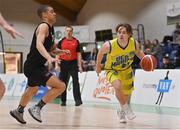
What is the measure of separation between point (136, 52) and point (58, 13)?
2207cm

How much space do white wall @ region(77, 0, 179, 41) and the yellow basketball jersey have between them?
1345 cm

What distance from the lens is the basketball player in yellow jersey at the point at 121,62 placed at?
6027mm

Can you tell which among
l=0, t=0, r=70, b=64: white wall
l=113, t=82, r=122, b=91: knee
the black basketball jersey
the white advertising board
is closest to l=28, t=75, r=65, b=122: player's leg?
the black basketball jersey

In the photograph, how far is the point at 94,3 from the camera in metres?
25.4

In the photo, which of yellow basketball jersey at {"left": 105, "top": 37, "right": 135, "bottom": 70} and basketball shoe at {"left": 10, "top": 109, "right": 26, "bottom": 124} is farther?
yellow basketball jersey at {"left": 105, "top": 37, "right": 135, "bottom": 70}

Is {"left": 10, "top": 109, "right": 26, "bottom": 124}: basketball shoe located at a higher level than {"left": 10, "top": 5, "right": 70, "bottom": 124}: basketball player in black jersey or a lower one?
lower

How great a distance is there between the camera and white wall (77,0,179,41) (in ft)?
66.3

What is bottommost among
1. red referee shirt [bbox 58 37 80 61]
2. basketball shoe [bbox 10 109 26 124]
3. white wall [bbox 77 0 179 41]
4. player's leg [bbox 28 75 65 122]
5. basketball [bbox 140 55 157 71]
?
basketball shoe [bbox 10 109 26 124]

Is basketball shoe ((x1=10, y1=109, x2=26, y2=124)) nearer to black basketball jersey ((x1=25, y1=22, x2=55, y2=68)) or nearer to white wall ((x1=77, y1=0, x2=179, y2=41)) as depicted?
black basketball jersey ((x1=25, y1=22, x2=55, y2=68))

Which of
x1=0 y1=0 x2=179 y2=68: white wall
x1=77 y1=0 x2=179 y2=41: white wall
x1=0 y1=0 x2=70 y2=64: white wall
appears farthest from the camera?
x1=0 y1=0 x2=70 y2=64: white wall

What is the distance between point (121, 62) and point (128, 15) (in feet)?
55.2

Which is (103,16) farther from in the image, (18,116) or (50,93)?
(18,116)

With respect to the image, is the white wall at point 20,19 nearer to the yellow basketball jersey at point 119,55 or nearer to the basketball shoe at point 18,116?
the yellow basketball jersey at point 119,55

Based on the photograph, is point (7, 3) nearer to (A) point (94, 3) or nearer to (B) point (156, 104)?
(A) point (94, 3)
